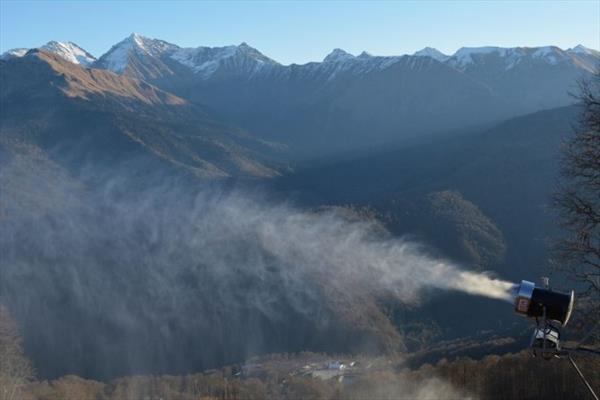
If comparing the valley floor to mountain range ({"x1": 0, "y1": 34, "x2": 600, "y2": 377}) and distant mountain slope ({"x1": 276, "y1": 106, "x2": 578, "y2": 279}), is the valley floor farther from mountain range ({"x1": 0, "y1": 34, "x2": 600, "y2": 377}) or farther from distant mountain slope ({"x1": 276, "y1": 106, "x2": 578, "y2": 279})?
distant mountain slope ({"x1": 276, "y1": 106, "x2": 578, "y2": 279})

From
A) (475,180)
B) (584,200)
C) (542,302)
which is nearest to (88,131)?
(475,180)

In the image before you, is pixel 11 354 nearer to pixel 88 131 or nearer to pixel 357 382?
pixel 357 382

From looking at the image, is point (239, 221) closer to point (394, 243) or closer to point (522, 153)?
point (394, 243)

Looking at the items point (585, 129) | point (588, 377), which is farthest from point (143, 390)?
point (585, 129)

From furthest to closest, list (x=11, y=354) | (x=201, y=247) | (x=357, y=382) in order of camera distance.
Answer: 1. (x=201, y=247)
2. (x=11, y=354)
3. (x=357, y=382)

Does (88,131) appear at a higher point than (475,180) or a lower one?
lower

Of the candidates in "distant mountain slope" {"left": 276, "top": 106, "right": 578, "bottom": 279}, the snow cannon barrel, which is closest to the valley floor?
the snow cannon barrel

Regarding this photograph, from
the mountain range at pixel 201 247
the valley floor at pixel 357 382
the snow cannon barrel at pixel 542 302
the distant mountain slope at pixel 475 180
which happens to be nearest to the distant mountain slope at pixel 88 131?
the mountain range at pixel 201 247
